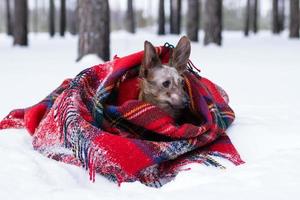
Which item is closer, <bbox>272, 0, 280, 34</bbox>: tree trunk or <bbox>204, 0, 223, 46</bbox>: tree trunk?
<bbox>204, 0, 223, 46</bbox>: tree trunk

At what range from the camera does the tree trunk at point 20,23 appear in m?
15.6

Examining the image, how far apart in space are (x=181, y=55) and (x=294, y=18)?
1674 cm

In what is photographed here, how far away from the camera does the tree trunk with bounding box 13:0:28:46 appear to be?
1559cm

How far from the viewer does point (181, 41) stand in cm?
391

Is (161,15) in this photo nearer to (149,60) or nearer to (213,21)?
(213,21)

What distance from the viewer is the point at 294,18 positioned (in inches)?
773

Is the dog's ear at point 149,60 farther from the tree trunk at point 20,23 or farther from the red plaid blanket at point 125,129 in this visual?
the tree trunk at point 20,23

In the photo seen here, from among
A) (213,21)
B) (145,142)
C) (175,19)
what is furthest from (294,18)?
(145,142)

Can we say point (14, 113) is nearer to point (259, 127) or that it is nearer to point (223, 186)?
point (259, 127)

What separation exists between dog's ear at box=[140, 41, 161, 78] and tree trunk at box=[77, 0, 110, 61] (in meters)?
6.09

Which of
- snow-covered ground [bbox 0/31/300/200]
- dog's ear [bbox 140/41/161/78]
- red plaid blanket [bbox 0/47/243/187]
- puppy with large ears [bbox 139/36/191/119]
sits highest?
dog's ear [bbox 140/41/161/78]

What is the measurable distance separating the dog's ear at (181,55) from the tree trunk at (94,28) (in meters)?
5.96

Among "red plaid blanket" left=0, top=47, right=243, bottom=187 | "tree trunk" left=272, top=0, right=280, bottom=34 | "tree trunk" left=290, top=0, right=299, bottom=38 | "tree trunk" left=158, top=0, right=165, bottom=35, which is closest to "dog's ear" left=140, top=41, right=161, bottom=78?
"red plaid blanket" left=0, top=47, right=243, bottom=187

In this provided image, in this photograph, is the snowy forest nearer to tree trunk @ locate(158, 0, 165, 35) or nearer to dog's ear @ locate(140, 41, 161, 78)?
dog's ear @ locate(140, 41, 161, 78)
